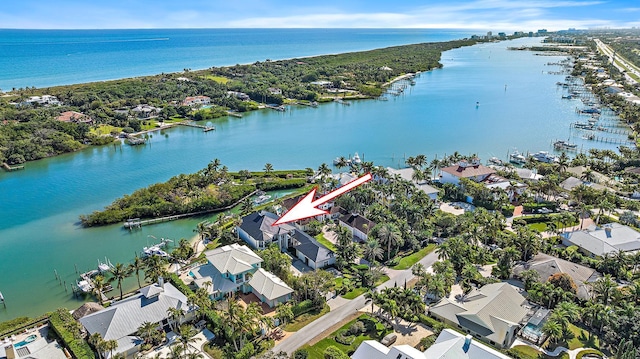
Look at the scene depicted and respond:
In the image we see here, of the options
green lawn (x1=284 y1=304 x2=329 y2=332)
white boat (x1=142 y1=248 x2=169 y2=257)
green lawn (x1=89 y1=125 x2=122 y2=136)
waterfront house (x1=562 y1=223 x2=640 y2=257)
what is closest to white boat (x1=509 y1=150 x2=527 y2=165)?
waterfront house (x1=562 y1=223 x2=640 y2=257)


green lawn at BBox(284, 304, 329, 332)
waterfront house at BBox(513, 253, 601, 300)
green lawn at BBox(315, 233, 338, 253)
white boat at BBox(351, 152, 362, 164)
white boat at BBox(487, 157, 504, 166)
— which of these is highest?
white boat at BBox(351, 152, 362, 164)

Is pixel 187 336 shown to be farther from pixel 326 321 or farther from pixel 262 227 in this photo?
pixel 262 227

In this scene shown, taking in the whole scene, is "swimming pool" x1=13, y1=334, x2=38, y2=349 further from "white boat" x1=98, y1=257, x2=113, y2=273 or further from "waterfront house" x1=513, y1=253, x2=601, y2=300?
"waterfront house" x1=513, y1=253, x2=601, y2=300

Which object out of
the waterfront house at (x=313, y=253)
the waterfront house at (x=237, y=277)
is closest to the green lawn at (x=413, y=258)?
the waterfront house at (x=313, y=253)

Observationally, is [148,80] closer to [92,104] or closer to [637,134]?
[92,104]

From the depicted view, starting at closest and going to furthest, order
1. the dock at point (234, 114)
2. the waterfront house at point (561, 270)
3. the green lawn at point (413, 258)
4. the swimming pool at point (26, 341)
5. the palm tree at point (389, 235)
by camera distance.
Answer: the swimming pool at point (26, 341) → the waterfront house at point (561, 270) → the green lawn at point (413, 258) → the palm tree at point (389, 235) → the dock at point (234, 114)

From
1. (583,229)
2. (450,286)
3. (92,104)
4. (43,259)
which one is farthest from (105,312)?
(92,104)

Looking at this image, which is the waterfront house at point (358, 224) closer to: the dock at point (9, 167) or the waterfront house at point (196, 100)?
the dock at point (9, 167)
